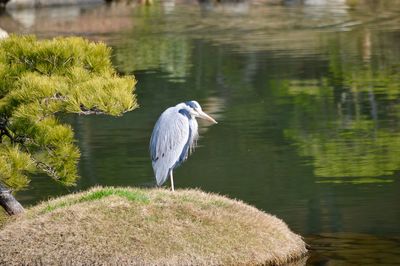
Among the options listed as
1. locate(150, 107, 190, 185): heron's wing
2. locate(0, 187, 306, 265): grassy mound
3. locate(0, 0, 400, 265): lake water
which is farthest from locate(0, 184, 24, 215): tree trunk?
locate(0, 0, 400, 265): lake water

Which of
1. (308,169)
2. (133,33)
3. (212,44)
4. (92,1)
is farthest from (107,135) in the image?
(92,1)

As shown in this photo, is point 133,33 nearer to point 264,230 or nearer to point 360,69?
point 360,69

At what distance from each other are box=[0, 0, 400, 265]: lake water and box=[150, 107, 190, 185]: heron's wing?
86.6 inches

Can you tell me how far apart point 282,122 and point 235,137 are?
83.1 inches

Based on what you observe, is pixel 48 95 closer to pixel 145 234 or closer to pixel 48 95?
pixel 48 95

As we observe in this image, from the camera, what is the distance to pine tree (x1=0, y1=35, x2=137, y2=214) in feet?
45.6

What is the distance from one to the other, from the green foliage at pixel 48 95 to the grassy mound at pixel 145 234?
107 centimetres

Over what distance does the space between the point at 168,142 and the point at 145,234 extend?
1808 millimetres

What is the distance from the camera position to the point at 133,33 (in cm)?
5172

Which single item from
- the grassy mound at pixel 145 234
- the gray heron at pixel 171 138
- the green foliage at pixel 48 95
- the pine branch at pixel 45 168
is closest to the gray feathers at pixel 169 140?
the gray heron at pixel 171 138

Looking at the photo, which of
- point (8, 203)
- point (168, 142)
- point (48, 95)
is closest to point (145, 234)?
point (168, 142)

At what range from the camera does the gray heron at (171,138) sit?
14.7 metres

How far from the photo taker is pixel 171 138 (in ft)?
48.2

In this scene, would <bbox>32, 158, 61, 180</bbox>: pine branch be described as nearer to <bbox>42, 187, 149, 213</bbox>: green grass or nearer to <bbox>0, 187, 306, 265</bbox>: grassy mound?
<bbox>42, 187, 149, 213</bbox>: green grass
